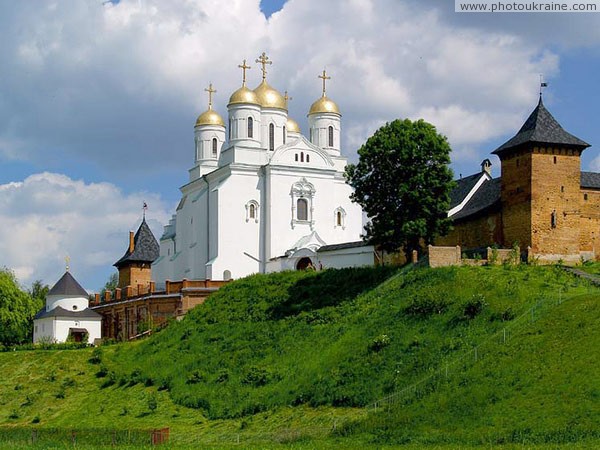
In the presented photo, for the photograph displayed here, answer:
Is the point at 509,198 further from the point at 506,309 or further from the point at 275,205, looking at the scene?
the point at 275,205

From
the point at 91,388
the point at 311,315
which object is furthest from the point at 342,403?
the point at 91,388

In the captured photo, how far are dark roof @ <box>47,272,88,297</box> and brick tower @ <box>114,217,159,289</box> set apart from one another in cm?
1258

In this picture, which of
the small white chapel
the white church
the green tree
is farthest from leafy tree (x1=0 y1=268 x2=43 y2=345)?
the green tree

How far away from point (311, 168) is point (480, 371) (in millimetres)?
33400

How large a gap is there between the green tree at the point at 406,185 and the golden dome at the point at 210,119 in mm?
25409

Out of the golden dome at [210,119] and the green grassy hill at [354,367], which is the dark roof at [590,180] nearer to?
the green grassy hill at [354,367]

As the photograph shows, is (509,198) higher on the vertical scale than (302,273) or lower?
higher

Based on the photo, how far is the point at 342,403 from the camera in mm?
35906

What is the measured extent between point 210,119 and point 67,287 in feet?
49.7

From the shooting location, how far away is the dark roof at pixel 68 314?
Answer: 64.6m

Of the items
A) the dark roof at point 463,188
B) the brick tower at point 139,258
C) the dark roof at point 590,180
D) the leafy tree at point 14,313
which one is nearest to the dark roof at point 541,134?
the dark roof at point 590,180

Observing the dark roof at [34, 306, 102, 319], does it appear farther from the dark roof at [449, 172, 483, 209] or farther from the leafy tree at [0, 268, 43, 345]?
the dark roof at [449, 172, 483, 209]

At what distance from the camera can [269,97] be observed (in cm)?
6844

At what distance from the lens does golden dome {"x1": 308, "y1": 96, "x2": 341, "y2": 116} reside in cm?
7075
